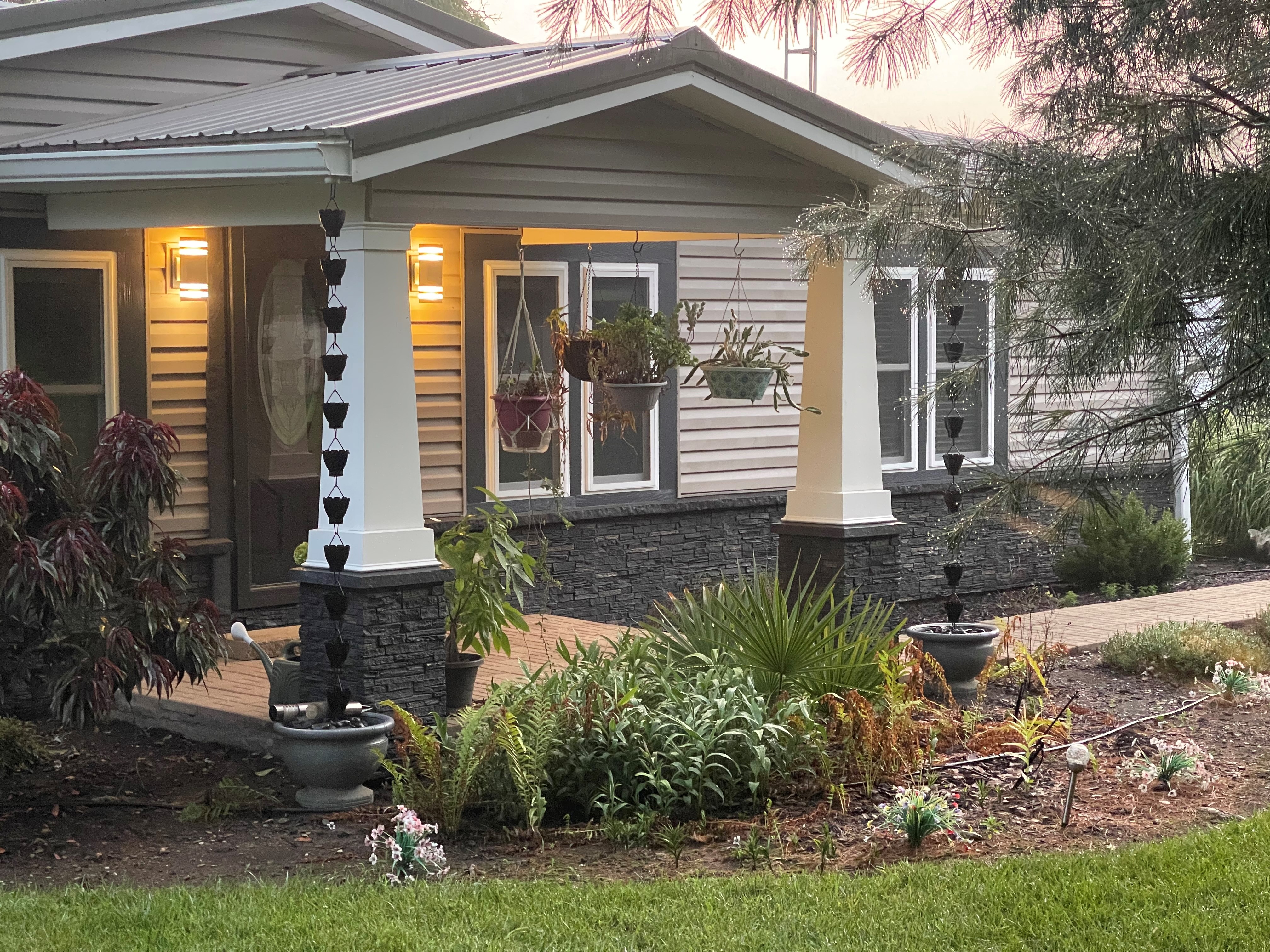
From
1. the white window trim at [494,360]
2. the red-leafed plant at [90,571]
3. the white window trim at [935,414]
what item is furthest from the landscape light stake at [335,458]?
the white window trim at [935,414]

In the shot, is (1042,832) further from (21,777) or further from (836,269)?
(21,777)

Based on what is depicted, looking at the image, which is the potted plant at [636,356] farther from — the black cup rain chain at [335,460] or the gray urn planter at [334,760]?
the gray urn planter at [334,760]

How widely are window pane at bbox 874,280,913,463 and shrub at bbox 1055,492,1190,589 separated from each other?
1752mm

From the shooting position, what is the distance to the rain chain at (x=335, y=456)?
6.64 meters

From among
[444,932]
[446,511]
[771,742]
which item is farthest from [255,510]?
[444,932]

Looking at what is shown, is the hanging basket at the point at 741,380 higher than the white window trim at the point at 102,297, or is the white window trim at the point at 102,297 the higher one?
the white window trim at the point at 102,297

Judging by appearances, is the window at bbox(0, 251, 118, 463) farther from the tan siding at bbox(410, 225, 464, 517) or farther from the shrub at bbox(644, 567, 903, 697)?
the shrub at bbox(644, 567, 903, 697)

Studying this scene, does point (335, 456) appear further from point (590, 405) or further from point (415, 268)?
point (590, 405)

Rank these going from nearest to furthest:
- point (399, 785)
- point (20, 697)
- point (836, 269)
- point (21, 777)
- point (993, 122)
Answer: point (993, 122), point (399, 785), point (21, 777), point (20, 697), point (836, 269)

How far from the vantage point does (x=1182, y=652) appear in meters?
9.28

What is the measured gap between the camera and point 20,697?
8352mm

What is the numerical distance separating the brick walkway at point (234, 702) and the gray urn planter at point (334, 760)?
88cm

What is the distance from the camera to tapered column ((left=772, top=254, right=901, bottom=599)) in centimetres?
917

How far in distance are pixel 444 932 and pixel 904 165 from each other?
3248 mm
